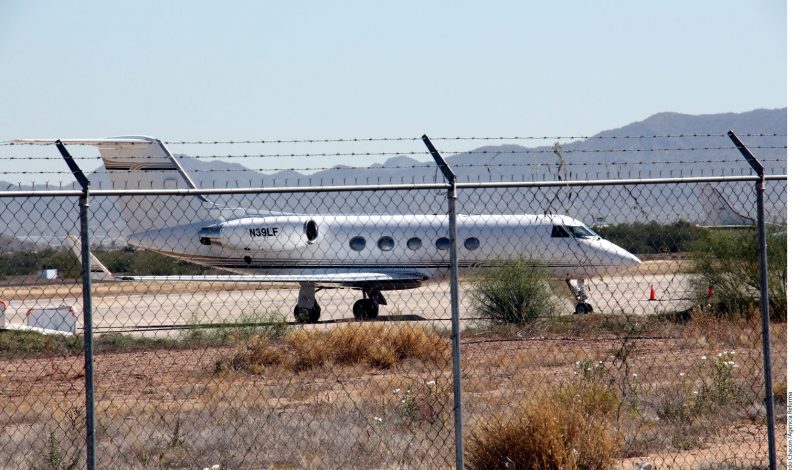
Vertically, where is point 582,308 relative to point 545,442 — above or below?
below

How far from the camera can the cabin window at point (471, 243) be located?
23438 mm

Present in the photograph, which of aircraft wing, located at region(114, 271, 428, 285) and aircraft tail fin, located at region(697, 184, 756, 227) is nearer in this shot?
aircraft tail fin, located at region(697, 184, 756, 227)

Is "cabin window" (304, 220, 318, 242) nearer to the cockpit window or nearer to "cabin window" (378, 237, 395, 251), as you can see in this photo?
"cabin window" (378, 237, 395, 251)

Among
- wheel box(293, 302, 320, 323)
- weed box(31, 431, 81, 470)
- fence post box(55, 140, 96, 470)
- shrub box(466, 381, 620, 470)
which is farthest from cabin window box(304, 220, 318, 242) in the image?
fence post box(55, 140, 96, 470)

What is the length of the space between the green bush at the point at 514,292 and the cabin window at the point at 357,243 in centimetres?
458

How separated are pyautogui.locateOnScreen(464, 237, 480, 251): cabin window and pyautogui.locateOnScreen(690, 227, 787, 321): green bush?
510 cm

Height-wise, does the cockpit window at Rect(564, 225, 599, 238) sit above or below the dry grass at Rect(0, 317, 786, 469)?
above

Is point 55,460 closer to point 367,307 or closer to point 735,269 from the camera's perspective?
point 735,269

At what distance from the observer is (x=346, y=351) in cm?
1423

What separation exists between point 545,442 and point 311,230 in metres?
17.9

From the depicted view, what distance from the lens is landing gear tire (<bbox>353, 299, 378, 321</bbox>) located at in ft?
76.1

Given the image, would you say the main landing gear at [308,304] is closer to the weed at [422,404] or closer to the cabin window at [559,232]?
the cabin window at [559,232]

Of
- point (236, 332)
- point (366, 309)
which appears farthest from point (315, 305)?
point (236, 332)

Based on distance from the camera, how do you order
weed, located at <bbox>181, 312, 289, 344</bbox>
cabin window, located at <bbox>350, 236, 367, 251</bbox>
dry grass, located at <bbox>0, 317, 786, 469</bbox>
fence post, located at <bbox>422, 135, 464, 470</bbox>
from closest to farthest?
fence post, located at <bbox>422, 135, 464, 470</bbox>, dry grass, located at <bbox>0, 317, 786, 469</bbox>, weed, located at <bbox>181, 312, 289, 344</bbox>, cabin window, located at <bbox>350, 236, 367, 251</bbox>
